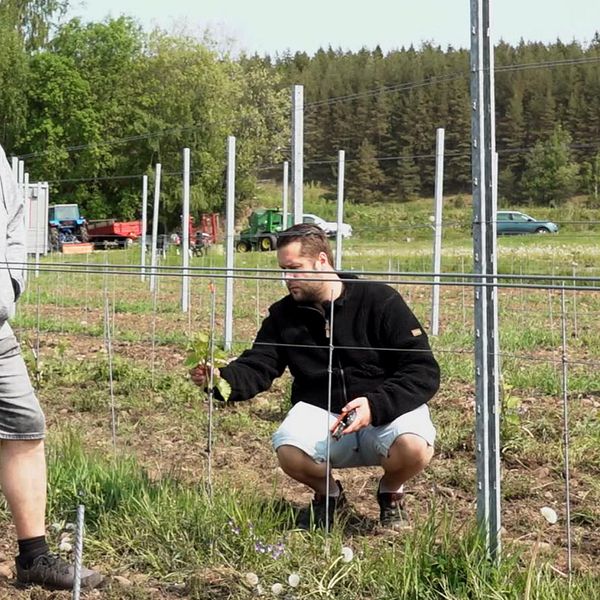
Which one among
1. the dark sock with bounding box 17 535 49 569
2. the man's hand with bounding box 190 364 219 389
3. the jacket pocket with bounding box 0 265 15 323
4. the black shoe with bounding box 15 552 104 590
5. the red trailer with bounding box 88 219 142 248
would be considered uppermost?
the red trailer with bounding box 88 219 142 248

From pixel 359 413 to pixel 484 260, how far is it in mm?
672

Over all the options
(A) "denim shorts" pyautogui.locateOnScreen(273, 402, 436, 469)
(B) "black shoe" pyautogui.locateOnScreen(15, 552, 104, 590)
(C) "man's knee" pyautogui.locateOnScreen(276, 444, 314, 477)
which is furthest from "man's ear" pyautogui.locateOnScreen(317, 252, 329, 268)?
(B) "black shoe" pyautogui.locateOnScreen(15, 552, 104, 590)

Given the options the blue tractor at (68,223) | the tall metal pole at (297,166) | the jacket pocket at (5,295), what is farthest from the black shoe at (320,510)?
the blue tractor at (68,223)

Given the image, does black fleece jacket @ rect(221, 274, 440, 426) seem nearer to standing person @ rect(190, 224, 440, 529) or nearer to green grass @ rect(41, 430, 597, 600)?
standing person @ rect(190, 224, 440, 529)

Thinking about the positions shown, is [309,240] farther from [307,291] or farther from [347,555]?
[347,555]

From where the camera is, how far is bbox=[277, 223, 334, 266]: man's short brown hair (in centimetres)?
353

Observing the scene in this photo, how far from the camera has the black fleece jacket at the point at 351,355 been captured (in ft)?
11.1

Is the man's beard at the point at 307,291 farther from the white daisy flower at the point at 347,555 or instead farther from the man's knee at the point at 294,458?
the white daisy flower at the point at 347,555

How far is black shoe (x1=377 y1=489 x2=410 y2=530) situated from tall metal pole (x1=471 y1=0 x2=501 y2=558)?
1.86 feet

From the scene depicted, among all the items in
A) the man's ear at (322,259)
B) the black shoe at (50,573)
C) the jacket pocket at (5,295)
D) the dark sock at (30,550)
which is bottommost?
the black shoe at (50,573)

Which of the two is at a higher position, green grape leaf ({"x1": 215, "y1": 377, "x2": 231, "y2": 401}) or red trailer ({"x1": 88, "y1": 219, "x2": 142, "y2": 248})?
red trailer ({"x1": 88, "y1": 219, "x2": 142, "y2": 248})

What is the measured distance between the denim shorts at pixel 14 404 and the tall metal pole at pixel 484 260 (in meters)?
1.30

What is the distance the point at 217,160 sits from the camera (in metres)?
40.9

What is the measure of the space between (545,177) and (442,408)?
29407 mm
